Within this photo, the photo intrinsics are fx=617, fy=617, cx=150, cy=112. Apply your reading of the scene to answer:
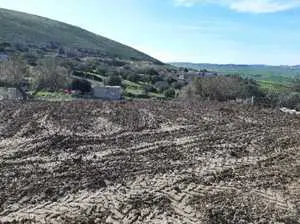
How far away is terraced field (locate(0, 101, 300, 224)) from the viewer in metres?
13.8

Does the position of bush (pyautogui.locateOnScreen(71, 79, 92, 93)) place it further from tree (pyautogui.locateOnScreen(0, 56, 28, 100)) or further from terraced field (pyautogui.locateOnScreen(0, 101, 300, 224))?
terraced field (pyautogui.locateOnScreen(0, 101, 300, 224))

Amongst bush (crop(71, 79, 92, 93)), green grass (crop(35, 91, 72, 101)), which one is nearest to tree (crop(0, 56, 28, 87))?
green grass (crop(35, 91, 72, 101))

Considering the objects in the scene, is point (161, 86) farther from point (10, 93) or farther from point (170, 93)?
point (10, 93)

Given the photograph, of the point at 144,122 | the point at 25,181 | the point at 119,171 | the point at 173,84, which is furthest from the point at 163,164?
the point at 173,84

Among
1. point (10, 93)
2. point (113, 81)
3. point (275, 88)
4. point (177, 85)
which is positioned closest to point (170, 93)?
point (177, 85)

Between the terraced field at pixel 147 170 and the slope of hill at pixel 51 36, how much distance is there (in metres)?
107

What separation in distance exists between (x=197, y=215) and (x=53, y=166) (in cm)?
648

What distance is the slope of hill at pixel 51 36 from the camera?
5605 inches

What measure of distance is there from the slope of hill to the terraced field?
4200 inches

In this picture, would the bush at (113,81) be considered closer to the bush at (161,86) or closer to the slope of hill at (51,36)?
the bush at (161,86)

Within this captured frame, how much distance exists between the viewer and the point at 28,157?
20.0 m

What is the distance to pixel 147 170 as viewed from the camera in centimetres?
1811

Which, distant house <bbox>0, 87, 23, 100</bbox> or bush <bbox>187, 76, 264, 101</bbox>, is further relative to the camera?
bush <bbox>187, 76, 264, 101</bbox>

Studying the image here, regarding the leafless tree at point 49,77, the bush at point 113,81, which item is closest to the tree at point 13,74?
the leafless tree at point 49,77
